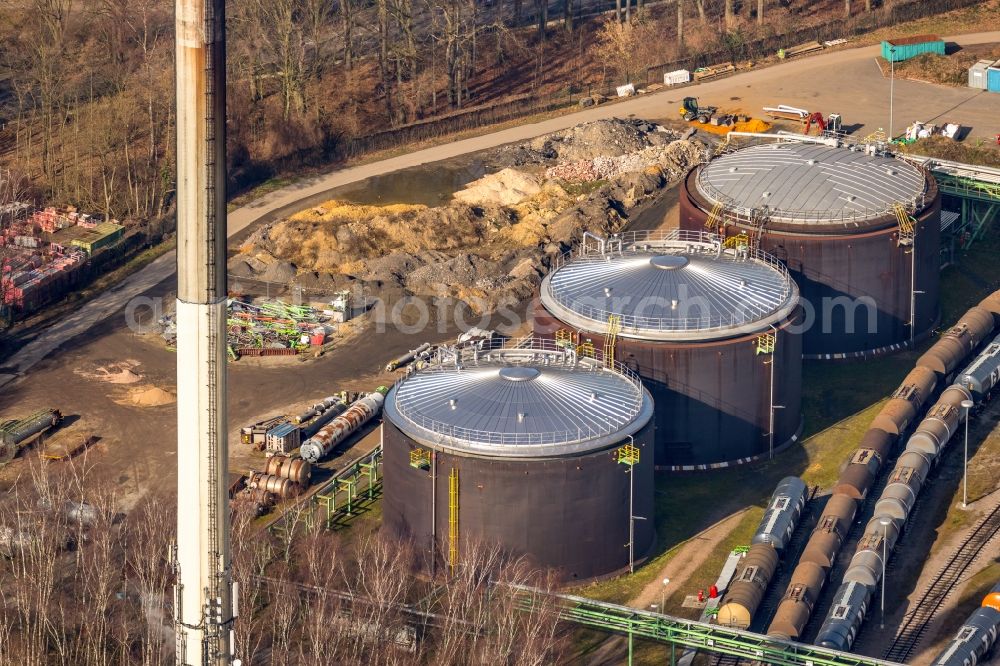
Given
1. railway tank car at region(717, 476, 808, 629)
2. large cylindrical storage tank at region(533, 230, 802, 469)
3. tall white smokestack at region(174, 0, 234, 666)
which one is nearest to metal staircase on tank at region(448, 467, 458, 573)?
railway tank car at region(717, 476, 808, 629)

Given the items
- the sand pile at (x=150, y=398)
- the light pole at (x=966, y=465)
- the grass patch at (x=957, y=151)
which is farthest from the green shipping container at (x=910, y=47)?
the sand pile at (x=150, y=398)

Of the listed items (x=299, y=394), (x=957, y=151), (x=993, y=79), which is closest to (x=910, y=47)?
(x=993, y=79)

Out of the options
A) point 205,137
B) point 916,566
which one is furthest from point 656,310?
point 205,137

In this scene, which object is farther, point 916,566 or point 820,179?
point 820,179

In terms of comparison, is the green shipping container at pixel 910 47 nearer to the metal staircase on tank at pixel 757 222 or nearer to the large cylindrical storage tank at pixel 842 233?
the large cylindrical storage tank at pixel 842 233

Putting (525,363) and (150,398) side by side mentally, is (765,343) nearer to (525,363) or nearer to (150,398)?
(525,363)

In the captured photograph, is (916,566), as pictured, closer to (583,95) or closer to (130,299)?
(130,299)

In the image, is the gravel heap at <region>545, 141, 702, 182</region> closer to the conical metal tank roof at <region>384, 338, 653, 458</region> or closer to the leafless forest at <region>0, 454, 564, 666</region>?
A: the conical metal tank roof at <region>384, 338, 653, 458</region>
